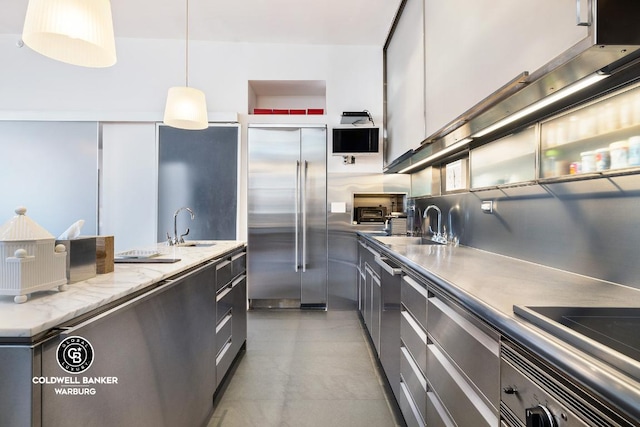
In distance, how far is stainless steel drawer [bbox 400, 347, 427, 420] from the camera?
1.34 metres

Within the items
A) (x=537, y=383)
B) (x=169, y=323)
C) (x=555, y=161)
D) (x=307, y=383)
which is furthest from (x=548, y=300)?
(x=307, y=383)

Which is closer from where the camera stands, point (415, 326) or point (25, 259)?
point (25, 259)

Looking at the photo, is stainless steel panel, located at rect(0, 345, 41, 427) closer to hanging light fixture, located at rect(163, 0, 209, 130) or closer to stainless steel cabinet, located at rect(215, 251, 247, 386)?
stainless steel cabinet, located at rect(215, 251, 247, 386)

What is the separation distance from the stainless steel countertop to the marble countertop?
1.06m

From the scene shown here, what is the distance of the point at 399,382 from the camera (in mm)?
1727

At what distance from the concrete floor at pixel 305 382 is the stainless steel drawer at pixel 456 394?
776mm

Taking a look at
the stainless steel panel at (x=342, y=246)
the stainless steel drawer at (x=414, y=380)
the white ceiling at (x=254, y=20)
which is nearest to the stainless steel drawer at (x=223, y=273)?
the stainless steel drawer at (x=414, y=380)

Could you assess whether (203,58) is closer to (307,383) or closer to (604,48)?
(307,383)

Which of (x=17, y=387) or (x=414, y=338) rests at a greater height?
(x=17, y=387)

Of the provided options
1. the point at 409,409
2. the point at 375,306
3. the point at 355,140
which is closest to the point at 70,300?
the point at 409,409

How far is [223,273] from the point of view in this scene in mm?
2037

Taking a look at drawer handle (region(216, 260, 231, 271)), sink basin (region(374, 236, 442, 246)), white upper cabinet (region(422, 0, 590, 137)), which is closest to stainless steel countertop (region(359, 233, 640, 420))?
white upper cabinet (region(422, 0, 590, 137))

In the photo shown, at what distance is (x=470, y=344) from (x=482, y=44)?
1.26 metres

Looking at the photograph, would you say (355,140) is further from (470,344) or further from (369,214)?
(470,344)
